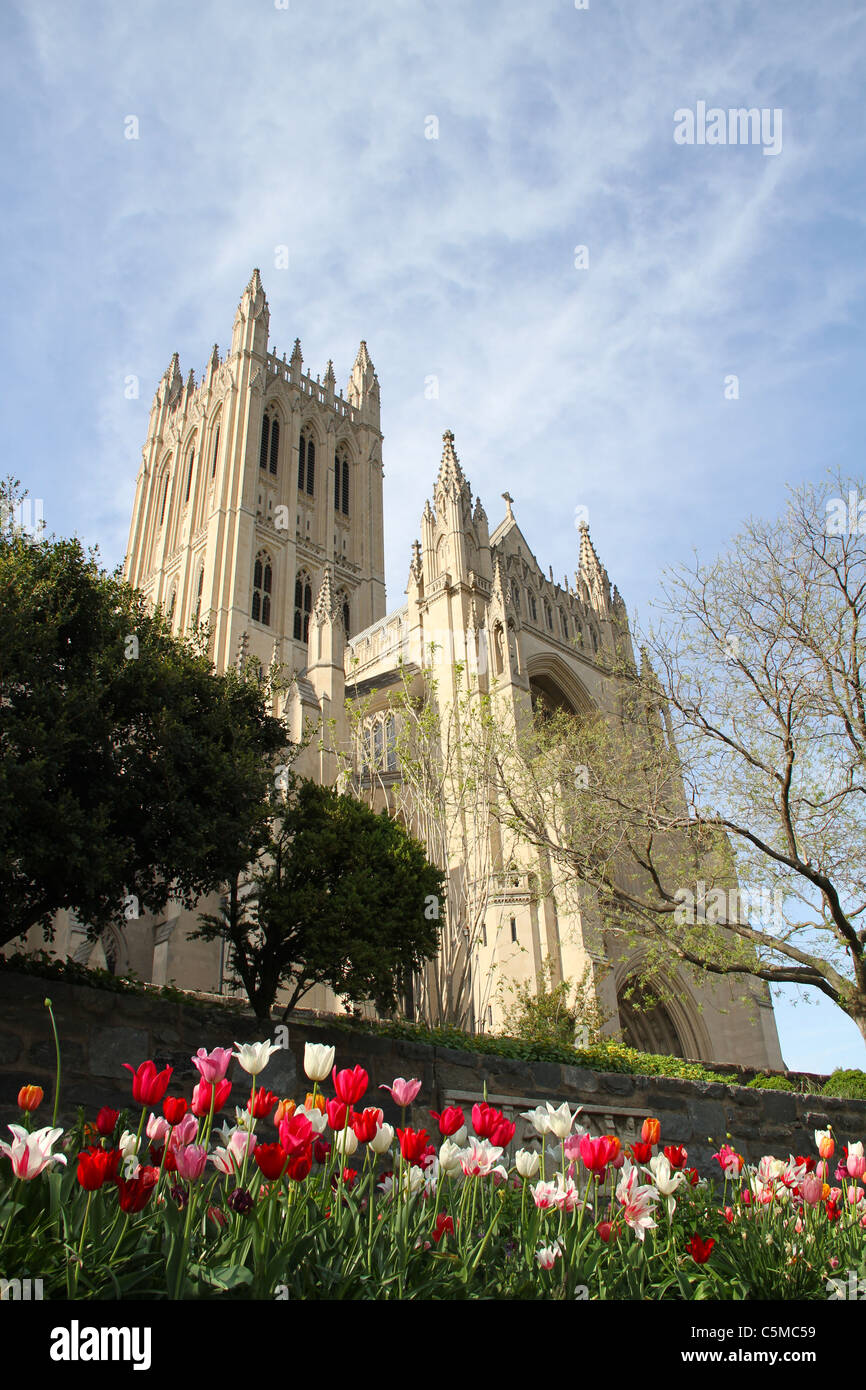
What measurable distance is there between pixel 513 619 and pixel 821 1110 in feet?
54.5

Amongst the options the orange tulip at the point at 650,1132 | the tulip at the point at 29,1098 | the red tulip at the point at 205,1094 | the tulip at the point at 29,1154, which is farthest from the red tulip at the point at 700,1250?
the tulip at the point at 29,1098

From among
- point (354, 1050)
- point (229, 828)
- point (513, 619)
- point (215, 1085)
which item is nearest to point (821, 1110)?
point (354, 1050)

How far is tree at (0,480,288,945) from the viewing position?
9789mm

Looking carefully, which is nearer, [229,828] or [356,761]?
[229,828]

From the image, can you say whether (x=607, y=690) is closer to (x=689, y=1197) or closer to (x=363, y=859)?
(x=363, y=859)

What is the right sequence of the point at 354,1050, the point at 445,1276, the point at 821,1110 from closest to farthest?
the point at 445,1276 → the point at 354,1050 → the point at 821,1110

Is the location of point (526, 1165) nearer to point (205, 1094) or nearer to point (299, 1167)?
point (299, 1167)

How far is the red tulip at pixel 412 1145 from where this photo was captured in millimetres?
3426

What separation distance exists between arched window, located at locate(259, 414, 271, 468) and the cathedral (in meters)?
0.15

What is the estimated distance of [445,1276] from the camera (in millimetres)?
3379

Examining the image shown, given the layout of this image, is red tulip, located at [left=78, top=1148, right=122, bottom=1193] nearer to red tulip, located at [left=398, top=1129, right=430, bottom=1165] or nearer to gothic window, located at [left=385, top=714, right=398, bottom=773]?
red tulip, located at [left=398, top=1129, right=430, bottom=1165]

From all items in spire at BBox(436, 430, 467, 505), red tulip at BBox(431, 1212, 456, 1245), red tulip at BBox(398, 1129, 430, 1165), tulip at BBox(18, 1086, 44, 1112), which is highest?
spire at BBox(436, 430, 467, 505)

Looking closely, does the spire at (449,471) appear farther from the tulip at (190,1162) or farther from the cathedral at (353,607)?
the tulip at (190,1162)

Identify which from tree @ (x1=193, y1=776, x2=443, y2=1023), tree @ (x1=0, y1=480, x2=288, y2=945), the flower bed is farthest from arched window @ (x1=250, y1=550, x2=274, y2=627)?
the flower bed
